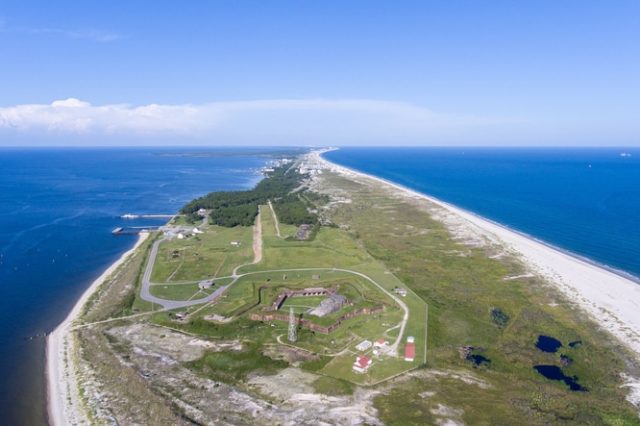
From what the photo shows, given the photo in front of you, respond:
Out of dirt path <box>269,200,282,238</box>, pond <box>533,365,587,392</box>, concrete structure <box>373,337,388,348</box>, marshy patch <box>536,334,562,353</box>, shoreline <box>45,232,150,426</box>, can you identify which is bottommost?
shoreline <box>45,232,150,426</box>

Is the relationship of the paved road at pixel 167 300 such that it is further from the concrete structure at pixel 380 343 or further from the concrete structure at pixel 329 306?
the concrete structure at pixel 380 343

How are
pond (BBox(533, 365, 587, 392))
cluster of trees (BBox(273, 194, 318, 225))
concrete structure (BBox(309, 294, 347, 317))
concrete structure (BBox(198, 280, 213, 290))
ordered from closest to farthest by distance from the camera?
1. pond (BBox(533, 365, 587, 392))
2. concrete structure (BBox(309, 294, 347, 317))
3. concrete structure (BBox(198, 280, 213, 290))
4. cluster of trees (BBox(273, 194, 318, 225))

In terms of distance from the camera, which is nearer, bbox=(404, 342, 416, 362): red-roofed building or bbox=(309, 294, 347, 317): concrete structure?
bbox=(404, 342, 416, 362): red-roofed building

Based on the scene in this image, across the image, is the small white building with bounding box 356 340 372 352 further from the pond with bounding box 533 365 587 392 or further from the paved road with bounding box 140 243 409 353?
the pond with bounding box 533 365 587 392

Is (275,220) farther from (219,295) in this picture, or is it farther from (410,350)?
(410,350)

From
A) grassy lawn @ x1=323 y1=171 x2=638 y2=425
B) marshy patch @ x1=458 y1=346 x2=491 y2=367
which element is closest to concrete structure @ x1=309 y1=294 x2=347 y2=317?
grassy lawn @ x1=323 y1=171 x2=638 y2=425

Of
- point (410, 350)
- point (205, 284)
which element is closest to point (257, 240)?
point (205, 284)

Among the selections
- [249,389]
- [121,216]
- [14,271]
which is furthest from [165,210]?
[249,389]
